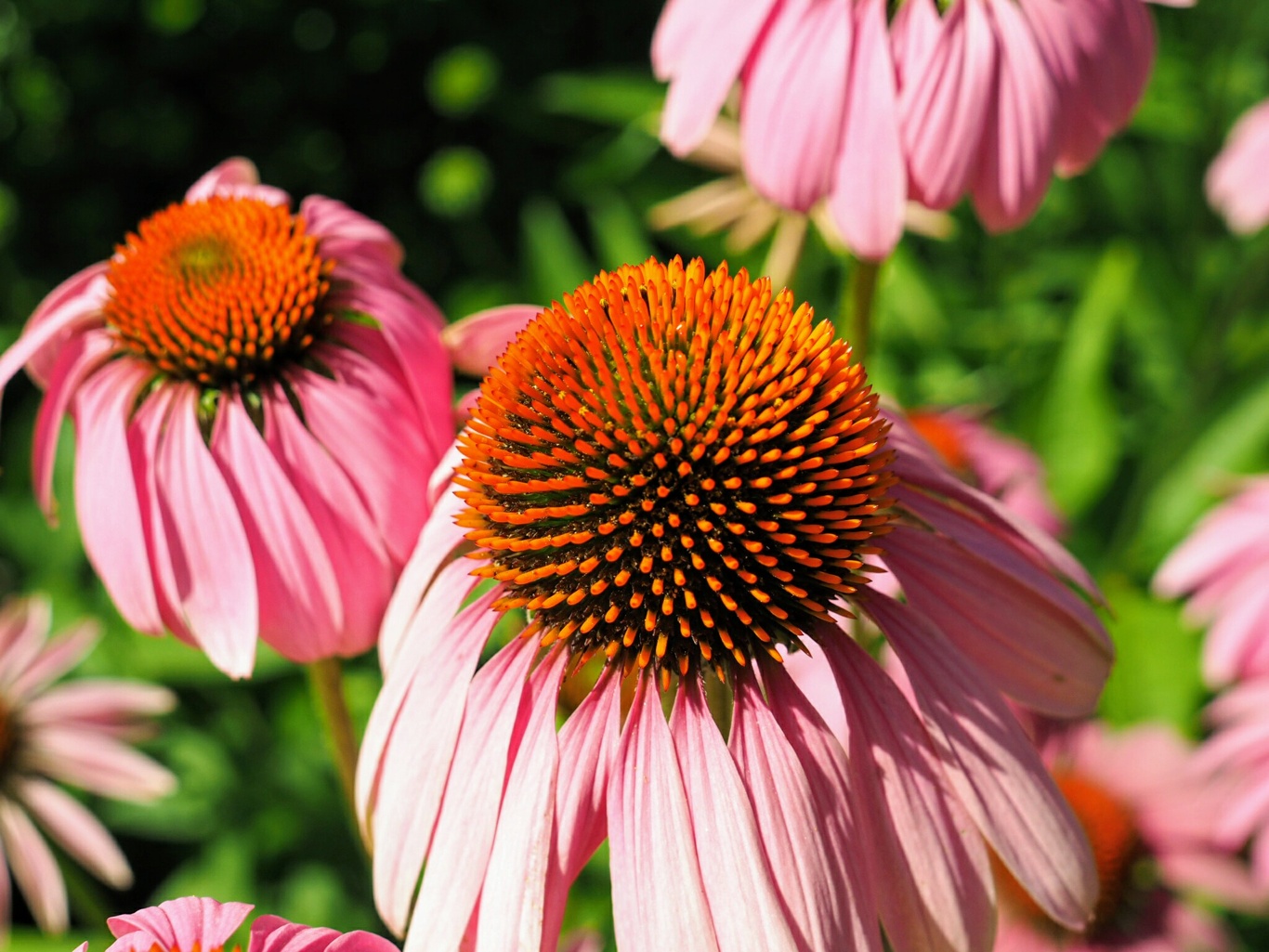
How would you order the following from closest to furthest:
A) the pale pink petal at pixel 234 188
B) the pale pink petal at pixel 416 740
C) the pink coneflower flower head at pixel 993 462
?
1. the pale pink petal at pixel 416 740
2. the pale pink petal at pixel 234 188
3. the pink coneflower flower head at pixel 993 462

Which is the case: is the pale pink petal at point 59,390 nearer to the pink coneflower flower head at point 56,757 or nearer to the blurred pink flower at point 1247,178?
the pink coneflower flower head at point 56,757

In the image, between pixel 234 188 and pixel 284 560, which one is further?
pixel 234 188

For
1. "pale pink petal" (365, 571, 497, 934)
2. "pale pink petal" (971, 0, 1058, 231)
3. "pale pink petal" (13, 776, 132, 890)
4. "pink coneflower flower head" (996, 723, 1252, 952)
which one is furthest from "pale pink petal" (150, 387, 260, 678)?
"pink coneflower flower head" (996, 723, 1252, 952)

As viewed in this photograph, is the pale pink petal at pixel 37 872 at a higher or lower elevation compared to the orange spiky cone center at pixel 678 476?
lower

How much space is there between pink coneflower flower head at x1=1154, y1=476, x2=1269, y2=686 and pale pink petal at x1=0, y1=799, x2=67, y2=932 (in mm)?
1314

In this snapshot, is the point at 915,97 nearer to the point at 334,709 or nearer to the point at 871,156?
the point at 871,156

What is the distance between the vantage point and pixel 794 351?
72 centimetres

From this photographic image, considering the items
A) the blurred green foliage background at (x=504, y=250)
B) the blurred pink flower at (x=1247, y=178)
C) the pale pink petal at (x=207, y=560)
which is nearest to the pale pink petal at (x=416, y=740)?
the pale pink petal at (x=207, y=560)

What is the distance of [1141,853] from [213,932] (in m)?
1.12

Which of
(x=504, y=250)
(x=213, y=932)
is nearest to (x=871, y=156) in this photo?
(x=213, y=932)

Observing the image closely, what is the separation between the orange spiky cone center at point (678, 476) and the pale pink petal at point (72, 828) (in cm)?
89

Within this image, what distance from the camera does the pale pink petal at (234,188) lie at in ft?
3.23

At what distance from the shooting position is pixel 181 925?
2.01 ft

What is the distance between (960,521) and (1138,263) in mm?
1385
